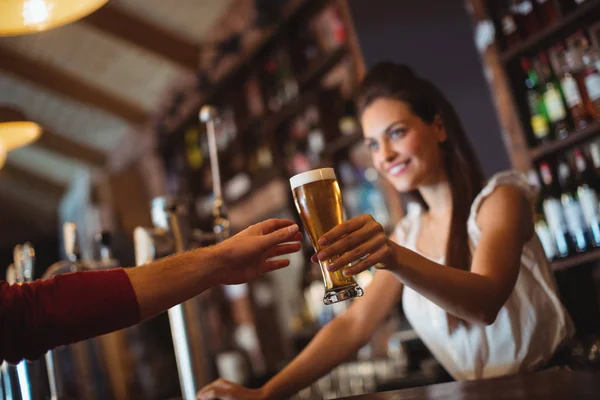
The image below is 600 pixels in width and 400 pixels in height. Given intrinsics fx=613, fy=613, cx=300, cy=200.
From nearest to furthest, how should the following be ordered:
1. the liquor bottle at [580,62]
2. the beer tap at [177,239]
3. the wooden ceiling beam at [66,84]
Result: the beer tap at [177,239], the liquor bottle at [580,62], the wooden ceiling beam at [66,84]

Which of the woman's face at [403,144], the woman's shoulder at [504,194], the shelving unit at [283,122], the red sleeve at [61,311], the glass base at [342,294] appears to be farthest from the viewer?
the shelving unit at [283,122]

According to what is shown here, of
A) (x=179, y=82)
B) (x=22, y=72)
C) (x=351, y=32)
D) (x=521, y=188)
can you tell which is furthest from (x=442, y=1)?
(x=22, y=72)

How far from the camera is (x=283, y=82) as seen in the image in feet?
15.0

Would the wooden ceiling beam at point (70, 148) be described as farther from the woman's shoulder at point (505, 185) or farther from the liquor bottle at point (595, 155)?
the woman's shoulder at point (505, 185)

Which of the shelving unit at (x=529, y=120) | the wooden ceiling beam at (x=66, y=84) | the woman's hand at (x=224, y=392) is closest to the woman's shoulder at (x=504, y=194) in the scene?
the woman's hand at (x=224, y=392)

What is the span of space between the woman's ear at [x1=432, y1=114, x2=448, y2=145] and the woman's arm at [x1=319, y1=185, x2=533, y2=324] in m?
0.32

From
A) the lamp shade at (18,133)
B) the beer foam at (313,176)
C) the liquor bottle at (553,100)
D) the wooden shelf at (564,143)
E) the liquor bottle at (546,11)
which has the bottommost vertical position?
the beer foam at (313,176)

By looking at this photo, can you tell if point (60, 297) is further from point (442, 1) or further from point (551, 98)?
point (442, 1)

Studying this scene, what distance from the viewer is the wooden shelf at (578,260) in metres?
2.49

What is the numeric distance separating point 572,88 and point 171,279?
87.7 inches

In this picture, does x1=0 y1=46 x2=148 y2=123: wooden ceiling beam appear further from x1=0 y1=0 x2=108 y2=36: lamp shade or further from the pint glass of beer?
the pint glass of beer

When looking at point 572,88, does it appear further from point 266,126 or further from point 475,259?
point 266,126

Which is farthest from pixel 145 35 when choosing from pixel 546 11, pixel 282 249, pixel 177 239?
pixel 282 249

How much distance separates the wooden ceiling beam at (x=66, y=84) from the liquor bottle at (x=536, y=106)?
16.3 feet
